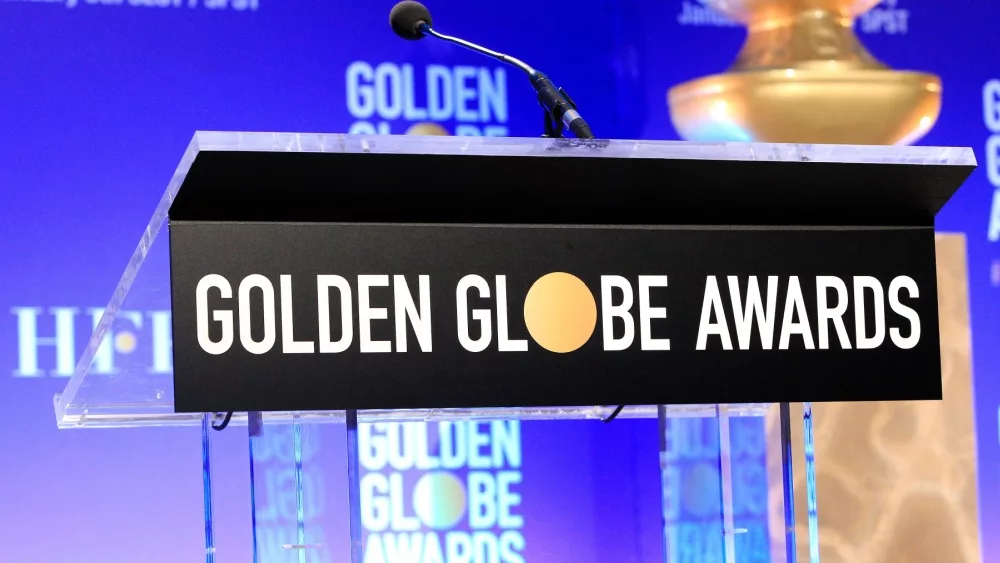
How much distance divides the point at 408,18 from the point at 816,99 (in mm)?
459

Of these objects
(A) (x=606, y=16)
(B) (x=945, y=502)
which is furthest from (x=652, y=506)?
(A) (x=606, y=16)

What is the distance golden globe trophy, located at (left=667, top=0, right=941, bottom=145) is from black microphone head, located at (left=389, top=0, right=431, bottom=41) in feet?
1.09

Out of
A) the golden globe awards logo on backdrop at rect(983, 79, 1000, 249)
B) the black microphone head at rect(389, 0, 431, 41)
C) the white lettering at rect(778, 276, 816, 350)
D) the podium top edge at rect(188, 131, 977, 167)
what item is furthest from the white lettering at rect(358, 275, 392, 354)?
the golden globe awards logo on backdrop at rect(983, 79, 1000, 249)

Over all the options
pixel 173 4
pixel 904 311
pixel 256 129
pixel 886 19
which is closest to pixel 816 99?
pixel 904 311

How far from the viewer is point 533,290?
1059 mm

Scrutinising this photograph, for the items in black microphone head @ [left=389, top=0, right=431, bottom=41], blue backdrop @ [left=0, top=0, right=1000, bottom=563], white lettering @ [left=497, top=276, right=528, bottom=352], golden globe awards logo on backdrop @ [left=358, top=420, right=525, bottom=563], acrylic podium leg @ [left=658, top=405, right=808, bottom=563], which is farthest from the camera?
golden globe awards logo on backdrop @ [left=358, top=420, right=525, bottom=563]

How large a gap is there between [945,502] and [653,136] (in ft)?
4.34

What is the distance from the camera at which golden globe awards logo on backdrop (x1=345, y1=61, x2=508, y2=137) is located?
131 inches

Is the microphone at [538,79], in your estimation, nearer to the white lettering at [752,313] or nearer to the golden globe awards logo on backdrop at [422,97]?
the white lettering at [752,313]

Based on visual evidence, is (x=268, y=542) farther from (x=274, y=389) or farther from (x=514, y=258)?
(x=514, y=258)

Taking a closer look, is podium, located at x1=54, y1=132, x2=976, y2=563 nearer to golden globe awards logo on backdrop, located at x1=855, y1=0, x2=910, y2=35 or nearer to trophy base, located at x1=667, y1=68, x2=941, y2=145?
trophy base, located at x1=667, y1=68, x2=941, y2=145

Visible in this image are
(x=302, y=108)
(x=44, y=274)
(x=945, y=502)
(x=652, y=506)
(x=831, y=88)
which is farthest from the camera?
(x=652, y=506)

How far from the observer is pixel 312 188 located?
0.99 m

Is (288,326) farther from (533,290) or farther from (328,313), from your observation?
(533,290)
